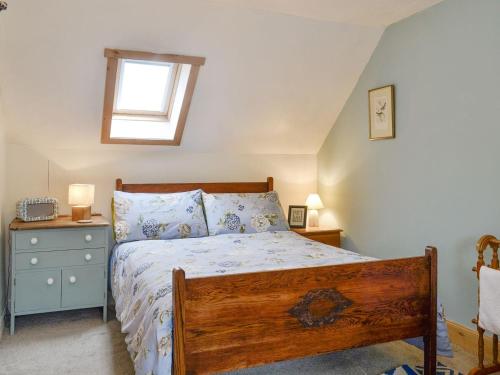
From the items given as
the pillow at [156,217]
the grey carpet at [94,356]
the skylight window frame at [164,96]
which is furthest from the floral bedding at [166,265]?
the skylight window frame at [164,96]

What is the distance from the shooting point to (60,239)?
2.97 m

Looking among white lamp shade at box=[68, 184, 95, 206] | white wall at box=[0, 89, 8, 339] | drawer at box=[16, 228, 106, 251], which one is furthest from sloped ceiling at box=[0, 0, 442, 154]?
drawer at box=[16, 228, 106, 251]

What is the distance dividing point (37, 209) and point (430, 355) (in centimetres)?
265

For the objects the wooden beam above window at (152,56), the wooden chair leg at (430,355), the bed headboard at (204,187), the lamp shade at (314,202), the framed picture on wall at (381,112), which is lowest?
the wooden chair leg at (430,355)

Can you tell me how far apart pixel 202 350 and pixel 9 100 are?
91.5 inches

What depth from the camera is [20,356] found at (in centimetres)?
253

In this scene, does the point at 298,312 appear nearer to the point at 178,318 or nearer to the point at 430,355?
the point at 178,318

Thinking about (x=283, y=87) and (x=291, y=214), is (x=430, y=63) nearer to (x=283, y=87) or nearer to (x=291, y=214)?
(x=283, y=87)

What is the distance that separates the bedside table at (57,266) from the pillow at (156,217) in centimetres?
17

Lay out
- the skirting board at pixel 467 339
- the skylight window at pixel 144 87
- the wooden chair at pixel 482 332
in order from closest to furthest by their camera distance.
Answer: the wooden chair at pixel 482 332 < the skirting board at pixel 467 339 < the skylight window at pixel 144 87

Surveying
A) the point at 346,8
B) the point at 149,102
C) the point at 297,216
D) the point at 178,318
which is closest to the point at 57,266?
the point at 149,102

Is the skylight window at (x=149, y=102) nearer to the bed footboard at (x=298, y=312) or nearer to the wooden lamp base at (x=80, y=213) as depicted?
the wooden lamp base at (x=80, y=213)

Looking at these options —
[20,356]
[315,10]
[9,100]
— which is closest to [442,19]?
[315,10]

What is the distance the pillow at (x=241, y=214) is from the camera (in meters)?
3.40
